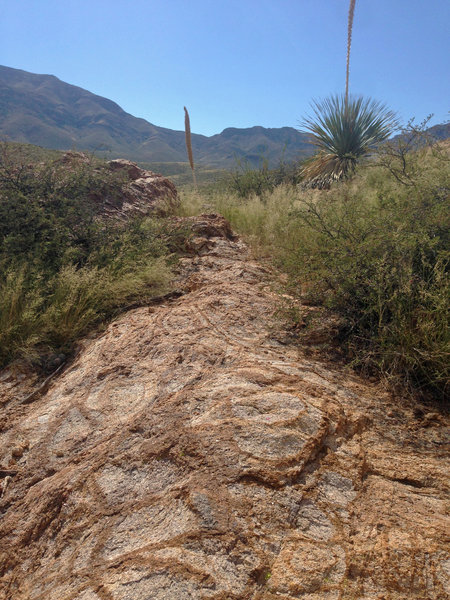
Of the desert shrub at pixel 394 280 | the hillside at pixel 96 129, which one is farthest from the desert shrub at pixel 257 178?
the hillside at pixel 96 129

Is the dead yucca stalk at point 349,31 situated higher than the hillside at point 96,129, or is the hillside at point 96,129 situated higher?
the hillside at point 96,129

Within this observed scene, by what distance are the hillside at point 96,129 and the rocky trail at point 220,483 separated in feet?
282

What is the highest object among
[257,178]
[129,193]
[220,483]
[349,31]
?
[349,31]

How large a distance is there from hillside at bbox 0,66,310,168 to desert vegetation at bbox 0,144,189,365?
271ft

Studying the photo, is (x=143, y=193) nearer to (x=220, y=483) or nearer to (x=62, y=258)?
(x=62, y=258)

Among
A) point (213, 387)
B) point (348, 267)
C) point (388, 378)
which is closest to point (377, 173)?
point (348, 267)

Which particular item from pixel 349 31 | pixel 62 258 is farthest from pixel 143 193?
pixel 349 31

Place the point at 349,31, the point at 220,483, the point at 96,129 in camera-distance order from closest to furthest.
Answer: the point at 220,483 → the point at 349,31 → the point at 96,129

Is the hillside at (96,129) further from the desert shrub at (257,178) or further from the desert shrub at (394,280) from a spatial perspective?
the desert shrub at (394,280)

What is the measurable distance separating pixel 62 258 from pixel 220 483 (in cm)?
316

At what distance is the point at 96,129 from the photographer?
119m

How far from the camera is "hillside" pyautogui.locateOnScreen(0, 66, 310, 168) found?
89088 millimetres

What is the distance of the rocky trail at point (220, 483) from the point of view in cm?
120

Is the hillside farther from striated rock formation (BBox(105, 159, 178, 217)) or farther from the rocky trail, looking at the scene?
the rocky trail
